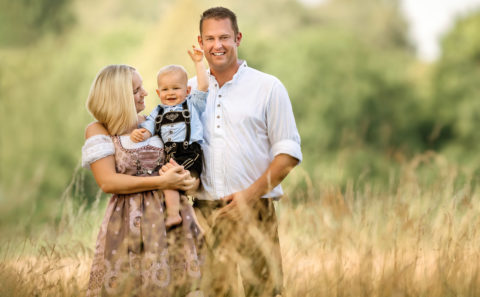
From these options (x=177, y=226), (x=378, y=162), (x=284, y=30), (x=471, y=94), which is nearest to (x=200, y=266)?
(x=177, y=226)

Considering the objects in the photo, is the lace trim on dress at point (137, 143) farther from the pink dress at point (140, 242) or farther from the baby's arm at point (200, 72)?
the baby's arm at point (200, 72)

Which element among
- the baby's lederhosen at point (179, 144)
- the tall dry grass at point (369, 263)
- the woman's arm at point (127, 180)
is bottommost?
the tall dry grass at point (369, 263)

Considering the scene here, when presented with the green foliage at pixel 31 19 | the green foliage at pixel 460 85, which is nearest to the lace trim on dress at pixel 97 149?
the green foliage at pixel 460 85

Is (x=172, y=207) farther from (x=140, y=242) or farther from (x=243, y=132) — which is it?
(x=243, y=132)

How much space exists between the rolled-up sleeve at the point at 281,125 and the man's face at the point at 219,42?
312 mm

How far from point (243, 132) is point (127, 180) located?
71 centimetres

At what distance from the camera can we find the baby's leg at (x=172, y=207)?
9.59ft

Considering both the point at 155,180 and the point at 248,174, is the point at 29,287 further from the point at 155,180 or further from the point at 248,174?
the point at 248,174

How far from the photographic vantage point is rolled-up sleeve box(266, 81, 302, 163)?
317 centimetres

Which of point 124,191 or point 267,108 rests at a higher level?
point 267,108

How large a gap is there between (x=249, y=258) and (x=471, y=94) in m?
17.6

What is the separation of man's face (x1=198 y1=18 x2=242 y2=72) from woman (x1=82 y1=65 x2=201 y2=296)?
1.54 ft

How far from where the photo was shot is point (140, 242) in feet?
9.64

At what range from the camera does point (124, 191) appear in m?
2.93
